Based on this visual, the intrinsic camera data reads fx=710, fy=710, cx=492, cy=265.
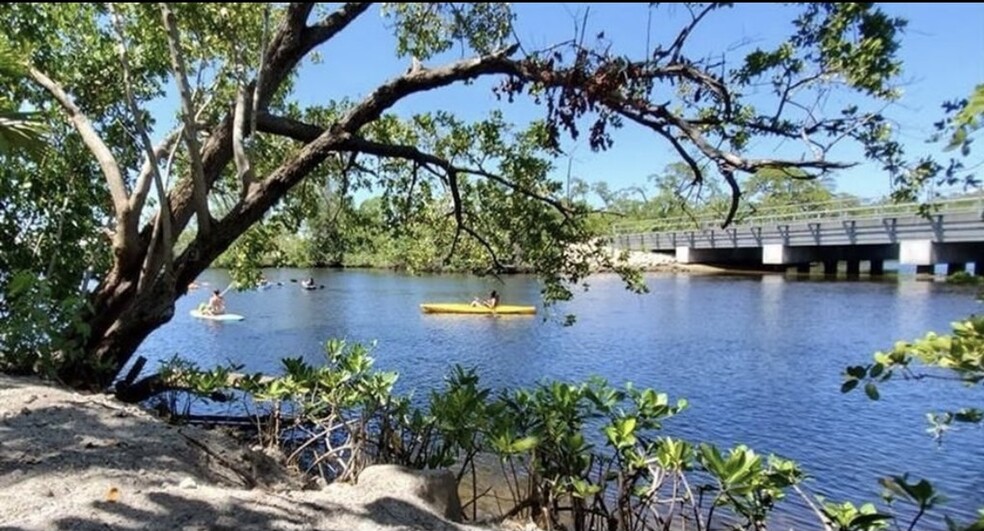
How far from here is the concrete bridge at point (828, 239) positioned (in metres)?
30.8

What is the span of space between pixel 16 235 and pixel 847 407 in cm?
1145

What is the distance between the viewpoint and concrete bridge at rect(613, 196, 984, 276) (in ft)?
101

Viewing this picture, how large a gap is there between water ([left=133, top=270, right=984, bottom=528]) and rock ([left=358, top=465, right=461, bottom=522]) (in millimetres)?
3796

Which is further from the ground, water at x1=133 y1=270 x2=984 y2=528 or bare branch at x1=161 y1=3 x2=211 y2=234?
bare branch at x1=161 y1=3 x2=211 y2=234

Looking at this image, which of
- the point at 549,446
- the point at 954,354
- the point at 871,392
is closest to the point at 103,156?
the point at 549,446

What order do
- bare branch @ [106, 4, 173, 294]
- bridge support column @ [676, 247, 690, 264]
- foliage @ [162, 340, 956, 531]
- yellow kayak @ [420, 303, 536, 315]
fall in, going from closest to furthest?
foliage @ [162, 340, 956, 531] < bare branch @ [106, 4, 173, 294] < yellow kayak @ [420, 303, 536, 315] < bridge support column @ [676, 247, 690, 264]

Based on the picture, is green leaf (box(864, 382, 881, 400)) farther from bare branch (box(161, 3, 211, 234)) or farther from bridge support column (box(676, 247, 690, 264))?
Answer: bridge support column (box(676, 247, 690, 264))

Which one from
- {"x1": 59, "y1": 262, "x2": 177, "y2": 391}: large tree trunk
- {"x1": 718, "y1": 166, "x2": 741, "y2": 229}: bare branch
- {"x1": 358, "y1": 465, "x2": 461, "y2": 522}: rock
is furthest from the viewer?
{"x1": 59, "y1": 262, "x2": 177, "y2": 391}: large tree trunk

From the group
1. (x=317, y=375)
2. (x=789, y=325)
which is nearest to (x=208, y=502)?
(x=317, y=375)

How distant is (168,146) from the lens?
301 inches

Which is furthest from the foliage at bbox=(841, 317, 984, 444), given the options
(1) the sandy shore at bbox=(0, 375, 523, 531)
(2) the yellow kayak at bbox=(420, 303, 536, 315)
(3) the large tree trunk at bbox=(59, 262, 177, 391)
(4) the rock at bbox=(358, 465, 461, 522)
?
(2) the yellow kayak at bbox=(420, 303, 536, 315)

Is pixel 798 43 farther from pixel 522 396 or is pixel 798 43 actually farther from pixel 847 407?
pixel 847 407

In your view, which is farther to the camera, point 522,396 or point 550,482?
point 522,396

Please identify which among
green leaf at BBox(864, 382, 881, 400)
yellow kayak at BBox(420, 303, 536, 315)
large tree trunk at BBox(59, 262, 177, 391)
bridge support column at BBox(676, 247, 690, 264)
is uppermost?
bridge support column at BBox(676, 247, 690, 264)
